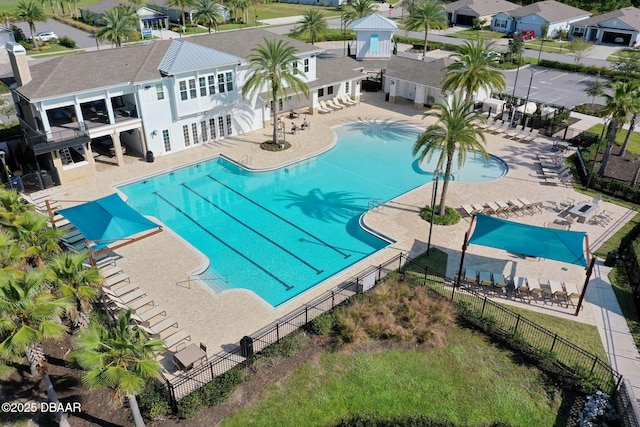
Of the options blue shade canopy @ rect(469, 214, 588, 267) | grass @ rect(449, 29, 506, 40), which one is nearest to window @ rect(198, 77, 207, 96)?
blue shade canopy @ rect(469, 214, 588, 267)

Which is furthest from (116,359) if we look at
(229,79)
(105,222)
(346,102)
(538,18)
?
(538,18)

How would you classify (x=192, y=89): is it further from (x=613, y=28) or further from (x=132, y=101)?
(x=613, y=28)

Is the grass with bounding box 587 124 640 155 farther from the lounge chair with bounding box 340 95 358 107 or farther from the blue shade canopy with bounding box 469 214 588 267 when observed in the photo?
the blue shade canopy with bounding box 469 214 588 267

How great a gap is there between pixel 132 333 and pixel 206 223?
52.4 feet

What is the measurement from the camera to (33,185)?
33.3 m

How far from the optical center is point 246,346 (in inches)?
762

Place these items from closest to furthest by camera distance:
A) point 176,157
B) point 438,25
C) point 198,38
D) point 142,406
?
point 142,406, point 176,157, point 198,38, point 438,25

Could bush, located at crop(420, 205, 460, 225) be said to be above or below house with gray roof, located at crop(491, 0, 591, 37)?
below

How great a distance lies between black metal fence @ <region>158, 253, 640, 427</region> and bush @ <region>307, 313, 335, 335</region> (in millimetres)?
402

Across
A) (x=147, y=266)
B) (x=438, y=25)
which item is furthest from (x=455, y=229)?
(x=438, y=25)

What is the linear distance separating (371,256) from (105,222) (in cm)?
1418

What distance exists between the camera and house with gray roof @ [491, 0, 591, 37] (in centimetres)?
8200

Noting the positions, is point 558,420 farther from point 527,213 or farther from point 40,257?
point 40,257

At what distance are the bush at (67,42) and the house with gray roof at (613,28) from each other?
82.0m
